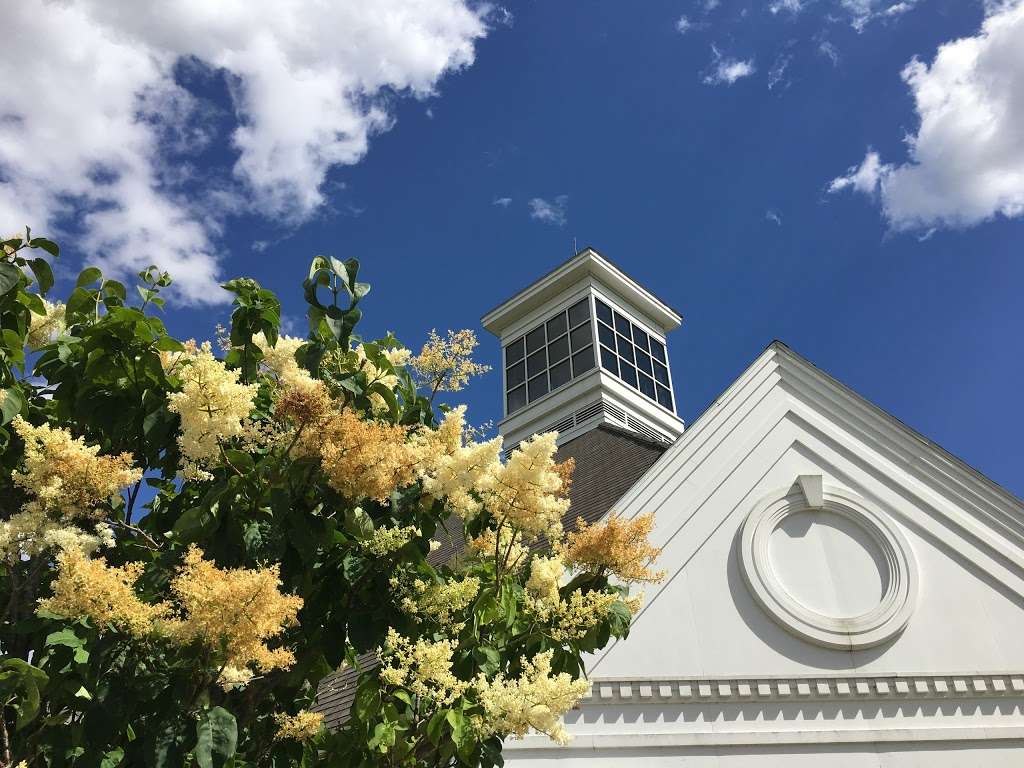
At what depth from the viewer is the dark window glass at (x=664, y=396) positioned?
802 inches

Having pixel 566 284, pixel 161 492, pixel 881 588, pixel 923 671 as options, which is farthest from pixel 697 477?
pixel 566 284

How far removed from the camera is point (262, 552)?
11.8 feet

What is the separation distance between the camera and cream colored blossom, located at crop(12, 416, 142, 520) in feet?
10.1

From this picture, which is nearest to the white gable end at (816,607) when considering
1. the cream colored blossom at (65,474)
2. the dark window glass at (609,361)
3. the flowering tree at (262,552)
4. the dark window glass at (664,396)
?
the flowering tree at (262,552)

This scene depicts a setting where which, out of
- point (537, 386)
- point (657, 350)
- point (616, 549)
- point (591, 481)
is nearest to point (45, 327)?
point (616, 549)

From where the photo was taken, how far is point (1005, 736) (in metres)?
7.13

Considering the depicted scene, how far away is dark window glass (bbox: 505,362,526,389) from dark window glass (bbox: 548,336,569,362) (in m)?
0.92

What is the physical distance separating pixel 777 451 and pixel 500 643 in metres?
6.04

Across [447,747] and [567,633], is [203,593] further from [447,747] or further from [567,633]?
[567,633]

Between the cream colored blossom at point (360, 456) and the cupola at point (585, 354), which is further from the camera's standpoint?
the cupola at point (585, 354)

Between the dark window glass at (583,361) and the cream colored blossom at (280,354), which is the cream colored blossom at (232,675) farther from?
the dark window glass at (583,361)

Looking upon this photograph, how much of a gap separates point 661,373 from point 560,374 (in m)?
3.13

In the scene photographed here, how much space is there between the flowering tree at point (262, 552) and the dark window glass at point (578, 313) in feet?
51.8

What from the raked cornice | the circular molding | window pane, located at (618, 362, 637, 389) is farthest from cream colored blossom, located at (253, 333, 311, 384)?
window pane, located at (618, 362, 637, 389)
